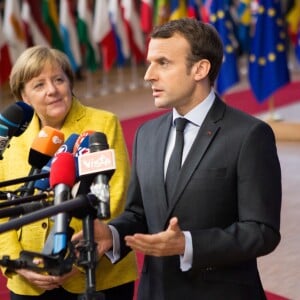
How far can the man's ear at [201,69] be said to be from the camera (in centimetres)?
244

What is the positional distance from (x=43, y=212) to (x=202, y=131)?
0.82 m

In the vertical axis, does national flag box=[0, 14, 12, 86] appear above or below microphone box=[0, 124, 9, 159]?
below

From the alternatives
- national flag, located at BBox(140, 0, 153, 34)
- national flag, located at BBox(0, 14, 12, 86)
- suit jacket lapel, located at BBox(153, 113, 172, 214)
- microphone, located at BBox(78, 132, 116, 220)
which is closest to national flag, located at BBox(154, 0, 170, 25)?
national flag, located at BBox(140, 0, 153, 34)

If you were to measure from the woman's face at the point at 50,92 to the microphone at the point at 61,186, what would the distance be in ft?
3.59

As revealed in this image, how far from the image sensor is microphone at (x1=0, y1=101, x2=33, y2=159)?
2342 mm

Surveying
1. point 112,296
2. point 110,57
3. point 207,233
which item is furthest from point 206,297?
point 110,57

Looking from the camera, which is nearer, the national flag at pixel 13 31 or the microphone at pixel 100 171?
the microphone at pixel 100 171

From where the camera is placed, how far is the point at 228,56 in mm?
9977

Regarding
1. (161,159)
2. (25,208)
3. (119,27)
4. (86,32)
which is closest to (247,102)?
(119,27)

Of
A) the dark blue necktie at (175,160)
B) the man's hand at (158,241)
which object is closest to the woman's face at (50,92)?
the dark blue necktie at (175,160)

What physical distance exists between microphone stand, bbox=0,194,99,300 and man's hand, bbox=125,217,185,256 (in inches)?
13.0

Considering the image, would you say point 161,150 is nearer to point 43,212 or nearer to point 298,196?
point 43,212

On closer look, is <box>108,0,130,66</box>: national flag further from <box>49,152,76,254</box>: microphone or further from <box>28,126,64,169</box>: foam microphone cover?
<box>49,152,76,254</box>: microphone

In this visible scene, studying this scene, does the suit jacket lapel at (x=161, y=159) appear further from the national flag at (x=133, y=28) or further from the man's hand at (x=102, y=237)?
the national flag at (x=133, y=28)
